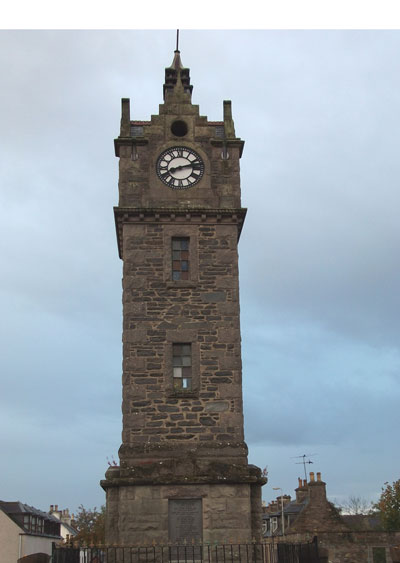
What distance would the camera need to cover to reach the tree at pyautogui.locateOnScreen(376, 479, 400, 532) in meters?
39.9

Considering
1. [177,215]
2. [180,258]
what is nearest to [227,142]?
[177,215]

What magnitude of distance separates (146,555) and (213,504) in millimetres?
1923

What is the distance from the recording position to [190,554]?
52.4 ft

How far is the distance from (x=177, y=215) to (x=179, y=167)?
151 centimetres

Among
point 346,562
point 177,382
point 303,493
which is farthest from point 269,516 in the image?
point 177,382

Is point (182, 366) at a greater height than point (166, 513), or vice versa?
point (182, 366)

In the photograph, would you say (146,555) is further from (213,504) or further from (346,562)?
(346,562)

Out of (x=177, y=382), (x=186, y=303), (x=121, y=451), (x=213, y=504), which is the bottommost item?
(x=213, y=504)

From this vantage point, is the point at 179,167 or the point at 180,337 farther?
the point at 179,167

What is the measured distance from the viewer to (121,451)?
16891 mm

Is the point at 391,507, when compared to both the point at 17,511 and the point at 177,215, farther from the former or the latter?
the point at 177,215

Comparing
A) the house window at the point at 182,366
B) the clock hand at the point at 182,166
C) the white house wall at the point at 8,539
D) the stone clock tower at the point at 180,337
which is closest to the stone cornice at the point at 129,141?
the stone clock tower at the point at 180,337

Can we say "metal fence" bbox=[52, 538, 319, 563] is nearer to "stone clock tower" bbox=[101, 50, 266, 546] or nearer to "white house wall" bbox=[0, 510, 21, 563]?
"stone clock tower" bbox=[101, 50, 266, 546]

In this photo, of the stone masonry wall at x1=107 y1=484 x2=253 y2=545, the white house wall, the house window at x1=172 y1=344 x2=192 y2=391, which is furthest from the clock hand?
the white house wall
